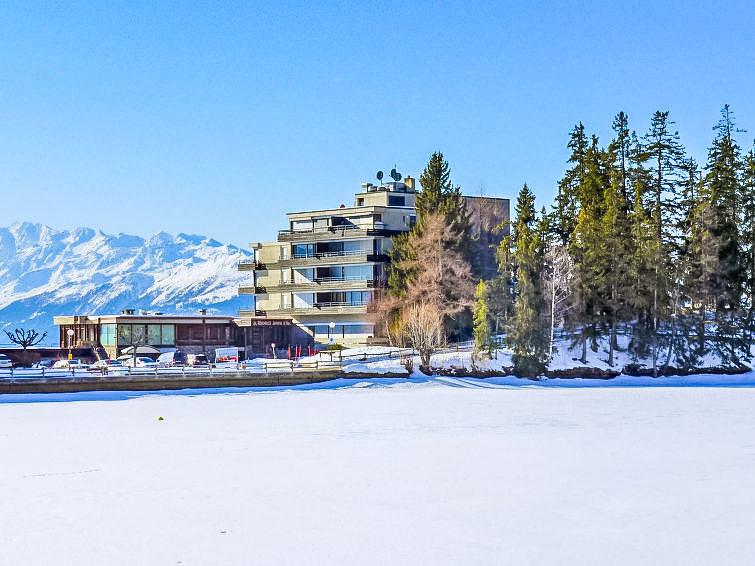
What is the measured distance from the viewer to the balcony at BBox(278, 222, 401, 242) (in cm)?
9431

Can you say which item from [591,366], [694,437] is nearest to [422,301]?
[591,366]

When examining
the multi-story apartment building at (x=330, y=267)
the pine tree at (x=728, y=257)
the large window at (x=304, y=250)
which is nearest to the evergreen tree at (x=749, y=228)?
the pine tree at (x=728, y=257)

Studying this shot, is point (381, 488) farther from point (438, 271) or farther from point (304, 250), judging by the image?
point (304, 250)

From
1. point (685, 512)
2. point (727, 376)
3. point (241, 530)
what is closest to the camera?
point (241, 530)

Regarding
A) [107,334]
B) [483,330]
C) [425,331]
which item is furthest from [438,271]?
[107,334]

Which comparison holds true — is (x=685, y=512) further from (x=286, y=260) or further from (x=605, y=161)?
(x=286, y=260)

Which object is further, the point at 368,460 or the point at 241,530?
the point at 368,460

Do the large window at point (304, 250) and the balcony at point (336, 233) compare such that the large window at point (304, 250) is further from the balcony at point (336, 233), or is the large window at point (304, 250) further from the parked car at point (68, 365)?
the parked car at point (68, 365)

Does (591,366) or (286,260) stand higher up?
(286,260)

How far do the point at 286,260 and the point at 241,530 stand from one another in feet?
265

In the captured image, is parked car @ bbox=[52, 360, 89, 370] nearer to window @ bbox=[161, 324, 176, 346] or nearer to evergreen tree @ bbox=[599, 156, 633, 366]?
window @ bbox=[161, 324, 176, 346]

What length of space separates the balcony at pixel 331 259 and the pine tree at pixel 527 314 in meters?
21.9

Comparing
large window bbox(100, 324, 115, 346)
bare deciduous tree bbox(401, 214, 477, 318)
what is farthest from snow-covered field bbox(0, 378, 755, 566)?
large window bbox(100, 324, 115, 346)

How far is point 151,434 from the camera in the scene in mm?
34875
